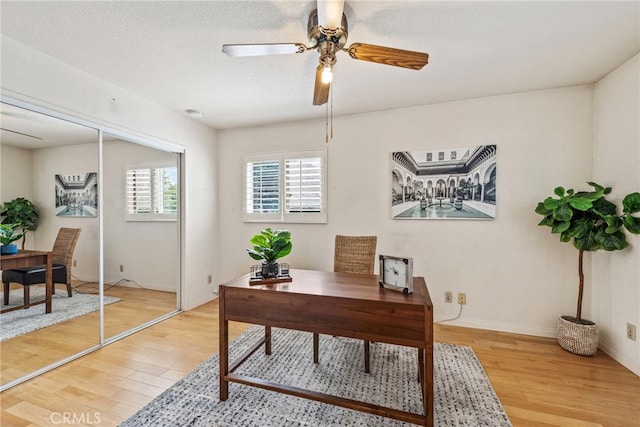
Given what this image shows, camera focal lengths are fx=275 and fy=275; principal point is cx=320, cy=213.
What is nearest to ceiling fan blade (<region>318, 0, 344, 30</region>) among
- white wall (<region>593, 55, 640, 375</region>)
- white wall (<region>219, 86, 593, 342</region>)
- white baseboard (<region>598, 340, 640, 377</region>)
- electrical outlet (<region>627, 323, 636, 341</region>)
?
white wall (<region>219, 86, 593, 342</region>)

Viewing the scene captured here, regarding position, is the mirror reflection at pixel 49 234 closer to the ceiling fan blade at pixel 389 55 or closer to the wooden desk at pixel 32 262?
the wooden desk at pixel 32 262

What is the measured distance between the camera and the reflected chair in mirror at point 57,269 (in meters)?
2.24

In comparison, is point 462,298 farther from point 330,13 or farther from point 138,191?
point 138,191

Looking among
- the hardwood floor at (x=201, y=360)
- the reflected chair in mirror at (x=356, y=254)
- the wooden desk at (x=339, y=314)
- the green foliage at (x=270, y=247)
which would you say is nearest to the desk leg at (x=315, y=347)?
the wooden desk at (x=339, y=314)

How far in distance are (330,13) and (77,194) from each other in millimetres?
2712

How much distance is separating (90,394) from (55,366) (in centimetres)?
62

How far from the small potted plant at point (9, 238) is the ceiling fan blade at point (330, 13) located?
2.73 metres

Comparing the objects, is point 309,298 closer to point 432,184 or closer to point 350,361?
point 350,361

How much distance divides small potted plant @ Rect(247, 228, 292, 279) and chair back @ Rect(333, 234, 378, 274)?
920 mm

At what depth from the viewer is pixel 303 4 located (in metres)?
1.63

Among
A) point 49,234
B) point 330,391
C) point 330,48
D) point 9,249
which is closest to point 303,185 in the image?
point 330,48

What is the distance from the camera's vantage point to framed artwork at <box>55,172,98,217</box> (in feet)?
8.04

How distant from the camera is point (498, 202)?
295cm

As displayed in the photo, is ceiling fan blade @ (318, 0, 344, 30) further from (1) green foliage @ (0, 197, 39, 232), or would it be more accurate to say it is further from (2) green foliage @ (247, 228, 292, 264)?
(1) green foliage @ (0, 197, 39, 232)
